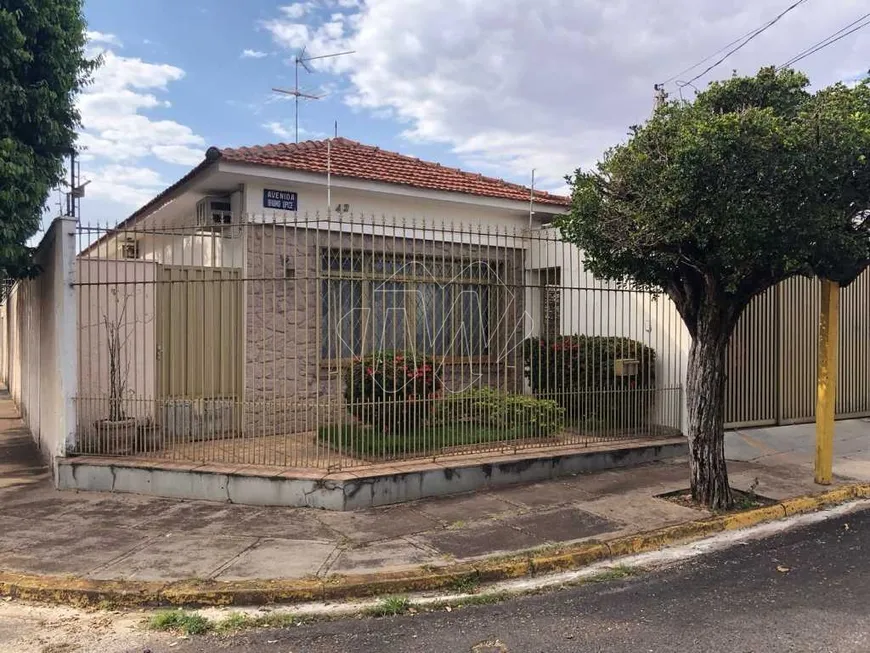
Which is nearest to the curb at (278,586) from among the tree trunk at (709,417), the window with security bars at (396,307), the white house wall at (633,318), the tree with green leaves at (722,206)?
the tree trunk at (709,417)

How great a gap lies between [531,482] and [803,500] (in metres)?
2.74

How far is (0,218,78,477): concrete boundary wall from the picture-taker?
705cm

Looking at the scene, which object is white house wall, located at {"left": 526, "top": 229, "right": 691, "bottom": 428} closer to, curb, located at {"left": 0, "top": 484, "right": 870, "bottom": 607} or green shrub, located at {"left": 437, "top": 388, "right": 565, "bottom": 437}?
green shrub, located at {"left": 437, "top": 388, "right": 565, "bottom": 437}

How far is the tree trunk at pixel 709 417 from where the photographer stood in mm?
6250

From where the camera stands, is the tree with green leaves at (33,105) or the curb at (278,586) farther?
the tree with green leaves at (33,105)

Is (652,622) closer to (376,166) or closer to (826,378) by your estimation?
(826,378)

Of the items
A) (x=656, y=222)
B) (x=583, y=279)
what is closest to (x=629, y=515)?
(x=656, y=222)

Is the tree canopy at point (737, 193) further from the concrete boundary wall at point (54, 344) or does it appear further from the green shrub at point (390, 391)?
the concrete boundary wall at point (54, 344)

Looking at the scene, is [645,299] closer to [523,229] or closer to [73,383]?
[523,229]

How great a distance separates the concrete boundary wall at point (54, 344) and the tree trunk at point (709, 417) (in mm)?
6502

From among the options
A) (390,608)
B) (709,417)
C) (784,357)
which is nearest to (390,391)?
(390,608)

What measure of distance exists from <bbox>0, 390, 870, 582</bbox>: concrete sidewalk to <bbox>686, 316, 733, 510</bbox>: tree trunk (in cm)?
37

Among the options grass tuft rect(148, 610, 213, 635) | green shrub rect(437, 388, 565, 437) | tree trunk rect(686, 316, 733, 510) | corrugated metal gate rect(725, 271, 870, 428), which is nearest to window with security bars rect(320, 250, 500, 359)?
green shrub rect(437, 388, 565, 437)

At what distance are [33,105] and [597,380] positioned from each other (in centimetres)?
758
